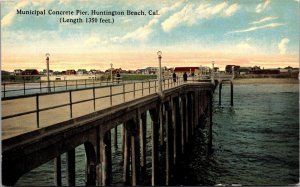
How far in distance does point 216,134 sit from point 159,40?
41.8ft

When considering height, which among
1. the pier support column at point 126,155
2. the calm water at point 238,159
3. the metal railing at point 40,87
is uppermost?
the metal railing at point 40,87

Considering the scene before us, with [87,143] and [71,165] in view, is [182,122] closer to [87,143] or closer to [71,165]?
[87,143]

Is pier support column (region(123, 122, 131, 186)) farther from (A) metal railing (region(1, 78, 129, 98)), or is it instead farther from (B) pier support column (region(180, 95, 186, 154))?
(B) pier support column (region(180, 95, 186, 154))

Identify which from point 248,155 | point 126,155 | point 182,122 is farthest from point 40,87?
point 248,155

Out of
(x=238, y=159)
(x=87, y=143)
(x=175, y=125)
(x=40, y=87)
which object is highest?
(x=40, y=87)

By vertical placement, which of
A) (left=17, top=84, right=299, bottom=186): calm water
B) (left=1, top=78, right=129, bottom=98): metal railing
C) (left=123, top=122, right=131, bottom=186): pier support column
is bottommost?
(left=17, top=84, right=299, bottom=186): calm water

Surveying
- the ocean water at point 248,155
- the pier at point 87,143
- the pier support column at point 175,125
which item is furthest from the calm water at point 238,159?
the pier at point 87,143

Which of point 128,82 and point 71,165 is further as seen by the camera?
point 128,82

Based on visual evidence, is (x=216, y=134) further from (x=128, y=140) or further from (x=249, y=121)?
(x=128, y=140)

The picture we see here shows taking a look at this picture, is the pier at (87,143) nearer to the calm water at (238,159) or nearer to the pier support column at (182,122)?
the calm water at (238,159)

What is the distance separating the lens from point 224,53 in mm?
15484

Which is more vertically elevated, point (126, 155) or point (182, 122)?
point (182, 122)

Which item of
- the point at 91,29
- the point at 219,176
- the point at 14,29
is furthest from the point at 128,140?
the point at 219,176

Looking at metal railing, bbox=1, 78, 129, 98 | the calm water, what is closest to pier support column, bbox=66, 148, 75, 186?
metal railing, bbox=1, 78, 129, 98
